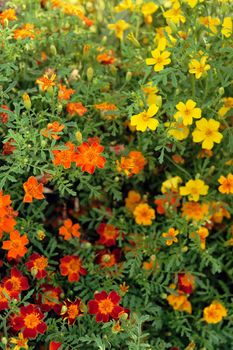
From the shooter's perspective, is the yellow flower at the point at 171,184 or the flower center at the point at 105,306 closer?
the flower center at the point at 105,306

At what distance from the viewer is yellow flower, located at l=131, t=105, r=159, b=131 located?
1.85 m

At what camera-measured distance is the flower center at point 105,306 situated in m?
1.82

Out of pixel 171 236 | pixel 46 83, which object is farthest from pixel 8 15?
pixel 171 236

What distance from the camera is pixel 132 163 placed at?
199cm

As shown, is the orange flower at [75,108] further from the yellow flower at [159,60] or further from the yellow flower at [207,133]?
the yellow flower at [207,133]

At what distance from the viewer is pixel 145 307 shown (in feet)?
6.45

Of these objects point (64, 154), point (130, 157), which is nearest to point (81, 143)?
point (64, 154)

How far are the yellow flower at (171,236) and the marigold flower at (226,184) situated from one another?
0.62 ft

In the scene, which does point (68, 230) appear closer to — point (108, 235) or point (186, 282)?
point (108, 235)

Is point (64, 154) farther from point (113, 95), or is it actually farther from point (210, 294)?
point (210, 294)

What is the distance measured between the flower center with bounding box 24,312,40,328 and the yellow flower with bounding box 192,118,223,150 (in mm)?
695

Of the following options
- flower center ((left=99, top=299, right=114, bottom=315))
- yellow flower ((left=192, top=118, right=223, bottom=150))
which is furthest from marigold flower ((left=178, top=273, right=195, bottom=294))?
yellow flower ((left=192, top=118, right=223, bottom=150))

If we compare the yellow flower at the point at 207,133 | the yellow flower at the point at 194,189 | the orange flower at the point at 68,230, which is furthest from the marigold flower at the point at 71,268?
the yellow flower at the point at 207,133

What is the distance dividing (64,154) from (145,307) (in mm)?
539
